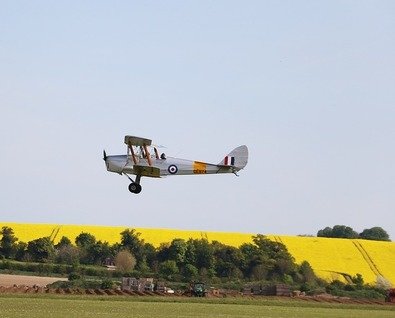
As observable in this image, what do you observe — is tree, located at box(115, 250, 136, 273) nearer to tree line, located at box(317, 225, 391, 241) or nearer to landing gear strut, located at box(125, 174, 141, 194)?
landing gear strut, located at box(125, 174, 141, 194)

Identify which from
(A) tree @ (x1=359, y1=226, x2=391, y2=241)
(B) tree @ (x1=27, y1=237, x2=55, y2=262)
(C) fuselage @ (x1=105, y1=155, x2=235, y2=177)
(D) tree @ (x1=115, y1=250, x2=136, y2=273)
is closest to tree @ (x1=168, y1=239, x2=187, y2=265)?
(D) tree @ (x1=115, y1=250, x2=136, y2=273)

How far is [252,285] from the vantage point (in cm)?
8331

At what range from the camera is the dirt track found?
246 ft

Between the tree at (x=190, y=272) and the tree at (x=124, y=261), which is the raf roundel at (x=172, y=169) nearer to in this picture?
the tree at (x=190, y=272)

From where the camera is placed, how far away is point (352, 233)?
15750 cm

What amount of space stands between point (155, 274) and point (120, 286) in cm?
1310

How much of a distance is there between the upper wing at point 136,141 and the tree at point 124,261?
34.2 meters

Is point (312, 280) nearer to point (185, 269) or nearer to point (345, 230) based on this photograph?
point (185, 269)

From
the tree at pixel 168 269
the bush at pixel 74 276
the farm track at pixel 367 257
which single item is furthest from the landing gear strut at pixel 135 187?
the farm track at pixel 367 257

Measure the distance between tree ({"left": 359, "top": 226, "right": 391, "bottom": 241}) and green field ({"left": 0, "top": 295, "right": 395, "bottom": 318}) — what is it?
8449cm

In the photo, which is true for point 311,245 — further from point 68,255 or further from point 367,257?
point 68,255

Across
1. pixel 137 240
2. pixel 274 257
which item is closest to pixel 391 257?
pixel 274 257

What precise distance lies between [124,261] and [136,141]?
122 feet

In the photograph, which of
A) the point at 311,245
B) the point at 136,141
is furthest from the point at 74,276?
the point at 311,245
